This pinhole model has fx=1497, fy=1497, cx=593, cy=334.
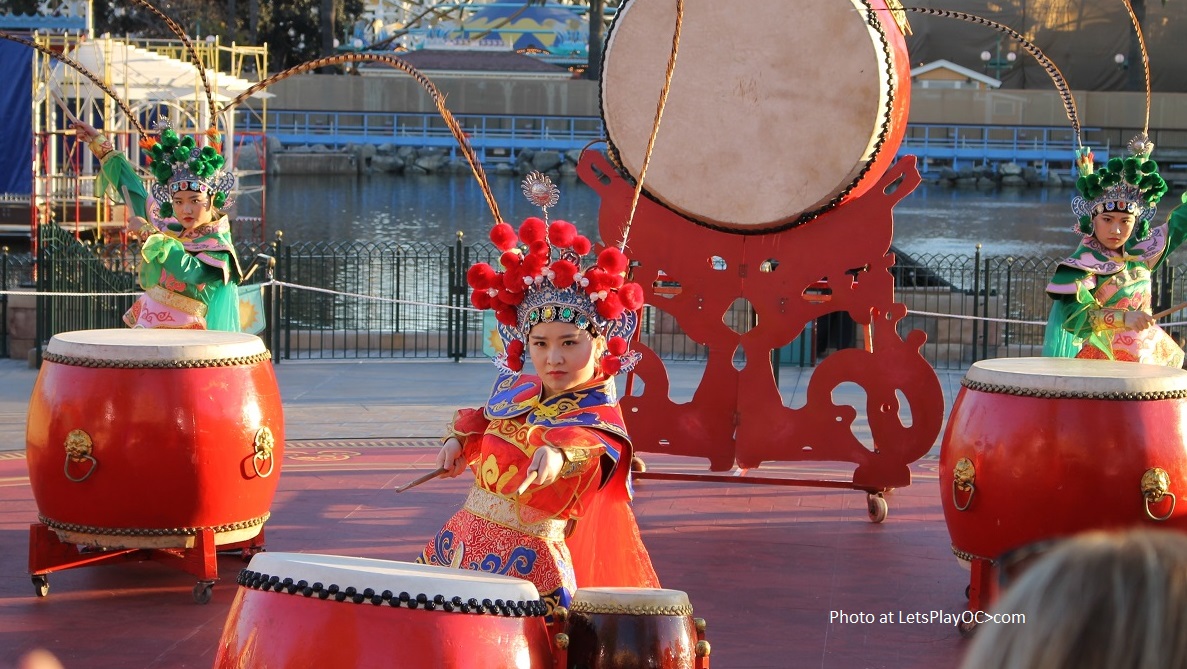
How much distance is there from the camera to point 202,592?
15.2ft

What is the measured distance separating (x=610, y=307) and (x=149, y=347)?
1.62m

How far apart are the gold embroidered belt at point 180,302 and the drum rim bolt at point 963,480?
291 centimetres

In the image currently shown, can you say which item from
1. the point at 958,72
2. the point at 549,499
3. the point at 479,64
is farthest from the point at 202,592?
the point at 479,64

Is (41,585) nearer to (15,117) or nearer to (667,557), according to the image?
(667,557)

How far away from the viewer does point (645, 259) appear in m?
5.96

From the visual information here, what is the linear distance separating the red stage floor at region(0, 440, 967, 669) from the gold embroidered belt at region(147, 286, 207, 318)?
82cm

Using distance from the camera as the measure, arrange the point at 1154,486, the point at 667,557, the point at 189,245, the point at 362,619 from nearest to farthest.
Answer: the point at 362,619 < the point at 1154,486 < the point at 667,557 < the point at 189,245

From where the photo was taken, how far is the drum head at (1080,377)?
14.1ft

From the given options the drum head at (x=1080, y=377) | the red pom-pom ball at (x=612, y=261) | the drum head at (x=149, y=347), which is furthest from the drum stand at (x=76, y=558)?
the drum head at (x=1080, y=377)

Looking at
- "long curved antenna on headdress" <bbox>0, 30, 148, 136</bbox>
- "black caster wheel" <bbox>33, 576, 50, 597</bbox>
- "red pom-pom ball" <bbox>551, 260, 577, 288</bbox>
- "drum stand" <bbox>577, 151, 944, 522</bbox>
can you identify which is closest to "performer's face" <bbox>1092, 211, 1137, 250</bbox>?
"drum stand" <bbox>577, 151, 944, 522</bbox>

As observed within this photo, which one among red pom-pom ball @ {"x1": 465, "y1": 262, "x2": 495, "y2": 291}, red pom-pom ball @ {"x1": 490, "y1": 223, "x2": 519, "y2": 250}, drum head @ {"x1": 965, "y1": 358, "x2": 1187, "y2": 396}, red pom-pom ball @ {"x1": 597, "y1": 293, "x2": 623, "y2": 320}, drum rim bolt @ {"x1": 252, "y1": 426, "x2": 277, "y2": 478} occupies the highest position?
red pom-pom ball @ {"x1": 490, "y1": 223, "x2": 519, "y2": 250}

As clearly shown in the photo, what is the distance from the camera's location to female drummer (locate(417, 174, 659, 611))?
3.55m

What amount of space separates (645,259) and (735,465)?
1031 mm

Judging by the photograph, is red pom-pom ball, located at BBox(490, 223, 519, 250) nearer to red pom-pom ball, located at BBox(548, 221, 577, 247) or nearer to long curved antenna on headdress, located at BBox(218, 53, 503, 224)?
red pom-pom ball, located at BBox(548, 221, 577, 247)
